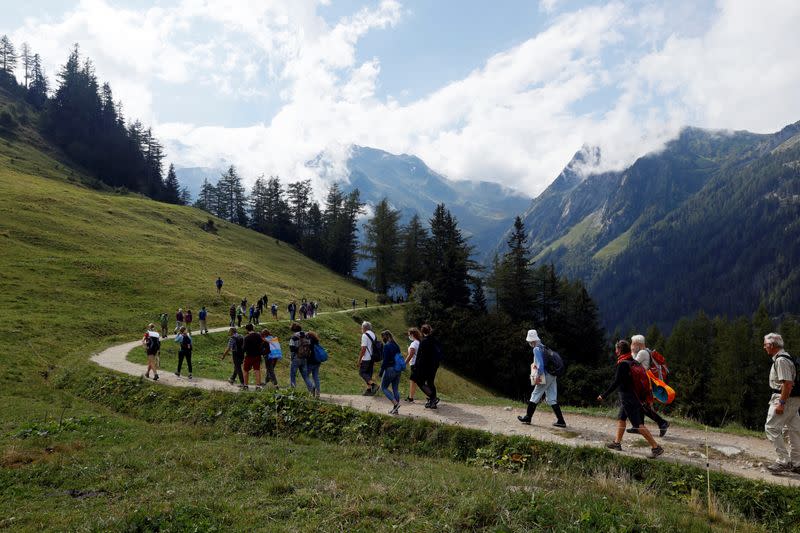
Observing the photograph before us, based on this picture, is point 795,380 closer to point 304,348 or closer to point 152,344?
point 304,348

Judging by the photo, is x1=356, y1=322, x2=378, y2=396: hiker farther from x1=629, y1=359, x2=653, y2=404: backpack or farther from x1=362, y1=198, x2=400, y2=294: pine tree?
x1=362, y1=198, x2=400, y2=294: pine tree

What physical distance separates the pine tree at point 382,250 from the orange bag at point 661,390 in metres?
71.1

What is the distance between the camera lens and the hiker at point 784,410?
895 centimetres

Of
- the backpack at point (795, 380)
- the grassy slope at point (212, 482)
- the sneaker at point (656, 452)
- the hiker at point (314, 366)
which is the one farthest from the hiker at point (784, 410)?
the hiker at point (314, 366)

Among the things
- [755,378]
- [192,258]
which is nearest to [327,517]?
[192,258]

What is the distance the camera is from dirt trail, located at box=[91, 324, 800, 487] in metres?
9.75

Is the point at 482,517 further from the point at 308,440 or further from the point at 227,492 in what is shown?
the point at 308,440

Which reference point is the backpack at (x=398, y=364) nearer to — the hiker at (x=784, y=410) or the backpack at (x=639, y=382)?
the backpack at (x=639, y=382)

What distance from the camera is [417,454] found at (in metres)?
11.3

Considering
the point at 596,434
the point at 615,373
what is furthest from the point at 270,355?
the point at 615,373

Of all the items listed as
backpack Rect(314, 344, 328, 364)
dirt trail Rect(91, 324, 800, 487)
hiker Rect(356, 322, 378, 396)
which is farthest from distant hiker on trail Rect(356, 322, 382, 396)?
backpack Rect(314, 344, 328, 364)

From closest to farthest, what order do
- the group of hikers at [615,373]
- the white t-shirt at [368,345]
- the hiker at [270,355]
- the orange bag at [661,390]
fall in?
the group of hikers at [615,373] < the orange bag at [661,390] < the white t-shirt at [368,345] < the hiker at [270,355]

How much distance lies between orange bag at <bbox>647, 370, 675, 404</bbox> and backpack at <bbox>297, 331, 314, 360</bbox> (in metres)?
10.4

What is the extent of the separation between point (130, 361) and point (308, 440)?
16.6 metres
